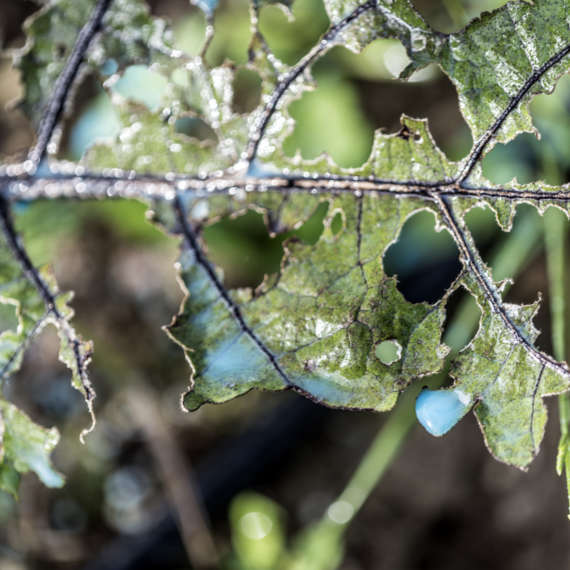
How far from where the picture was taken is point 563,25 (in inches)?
15.3

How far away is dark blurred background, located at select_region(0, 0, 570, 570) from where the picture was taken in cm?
101

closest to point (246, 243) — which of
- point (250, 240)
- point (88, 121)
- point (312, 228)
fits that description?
point (250, 240)

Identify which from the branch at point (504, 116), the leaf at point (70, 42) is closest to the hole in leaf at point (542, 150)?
the branch at point (504, 116)

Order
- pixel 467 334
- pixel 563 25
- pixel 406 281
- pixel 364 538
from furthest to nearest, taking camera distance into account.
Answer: pixel 364 538
pixel 406 281
pixel 467 334
pixel 563 25

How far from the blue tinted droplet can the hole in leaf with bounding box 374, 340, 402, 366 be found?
0.12 ft

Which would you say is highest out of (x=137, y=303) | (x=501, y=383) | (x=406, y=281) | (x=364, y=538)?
(x=137, y=303)

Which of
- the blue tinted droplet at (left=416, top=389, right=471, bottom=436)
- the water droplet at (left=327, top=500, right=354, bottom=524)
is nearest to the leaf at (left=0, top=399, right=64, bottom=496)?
the blue tinted droplet at (left=416, top=389, right=471, bottom=436)

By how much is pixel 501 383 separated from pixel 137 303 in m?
0.95

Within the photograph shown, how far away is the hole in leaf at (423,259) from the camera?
3.28ft

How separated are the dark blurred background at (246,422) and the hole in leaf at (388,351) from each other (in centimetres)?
60

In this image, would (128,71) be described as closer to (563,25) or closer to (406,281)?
(563,25)

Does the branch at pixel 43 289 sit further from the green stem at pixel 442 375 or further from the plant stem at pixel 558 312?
the green stem at pixel 442 375

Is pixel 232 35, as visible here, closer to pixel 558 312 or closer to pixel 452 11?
pixel 452 11

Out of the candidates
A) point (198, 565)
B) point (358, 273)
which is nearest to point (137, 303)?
point (198, 565)
